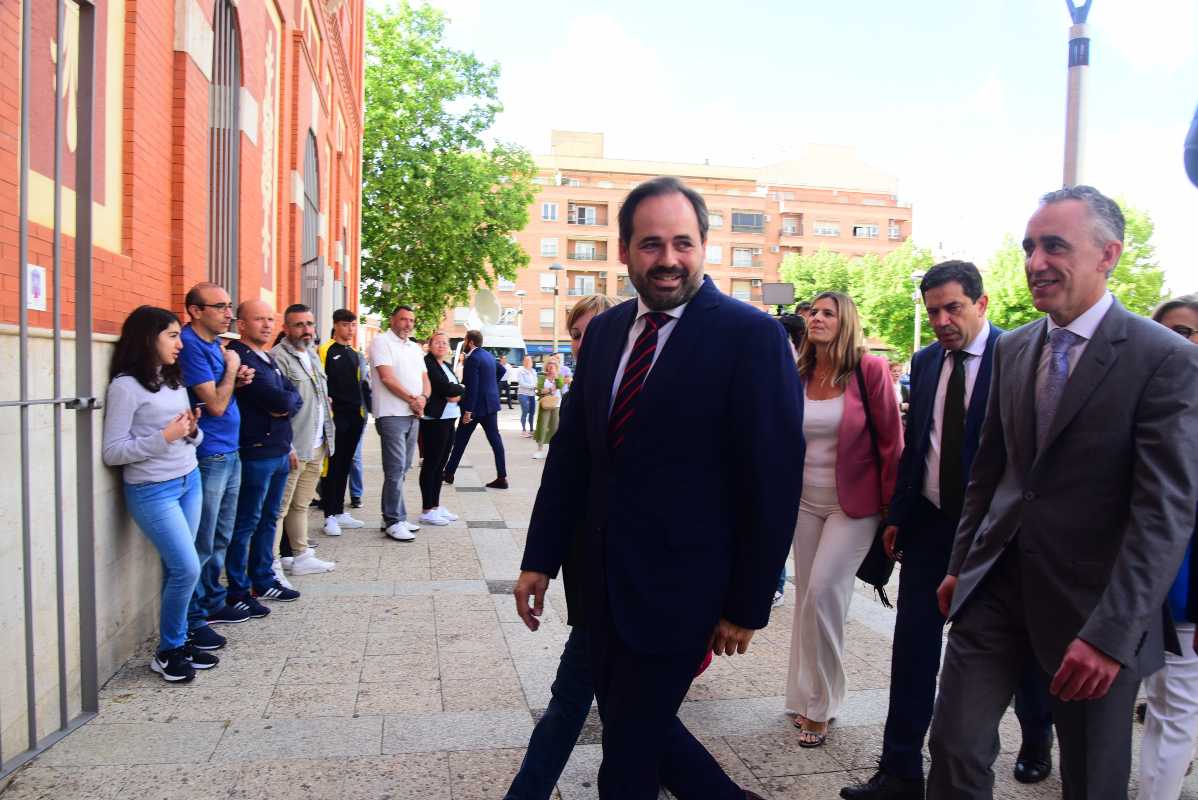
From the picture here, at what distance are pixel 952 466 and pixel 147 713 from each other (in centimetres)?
365

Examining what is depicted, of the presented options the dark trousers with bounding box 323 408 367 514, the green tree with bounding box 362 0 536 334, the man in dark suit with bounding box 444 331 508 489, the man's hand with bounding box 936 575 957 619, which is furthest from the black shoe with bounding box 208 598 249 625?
the green tree with bounding box 362 0 536 334

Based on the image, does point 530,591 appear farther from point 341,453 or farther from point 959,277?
point 341,453

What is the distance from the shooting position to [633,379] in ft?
8.25

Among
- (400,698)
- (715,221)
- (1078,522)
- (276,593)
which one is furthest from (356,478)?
(715,221)

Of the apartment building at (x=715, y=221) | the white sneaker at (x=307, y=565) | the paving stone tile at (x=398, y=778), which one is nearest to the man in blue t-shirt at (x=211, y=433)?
the white sneaker at (x=307, y=565)

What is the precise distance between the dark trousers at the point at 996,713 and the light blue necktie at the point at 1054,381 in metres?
0.35

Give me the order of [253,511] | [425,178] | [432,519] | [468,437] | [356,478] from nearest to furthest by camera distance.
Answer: [253,511]
[432,519]
[356,478]
[468,437]
[425,178]

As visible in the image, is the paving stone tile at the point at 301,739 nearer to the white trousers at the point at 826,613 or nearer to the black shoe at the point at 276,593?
the white trousers at the point at 826,613

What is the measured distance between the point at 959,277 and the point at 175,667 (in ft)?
13.4

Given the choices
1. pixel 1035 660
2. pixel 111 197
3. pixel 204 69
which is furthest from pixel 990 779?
pixel 204 69

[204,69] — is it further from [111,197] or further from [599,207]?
[599,207]

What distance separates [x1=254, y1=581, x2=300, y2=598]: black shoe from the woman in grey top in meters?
1.47

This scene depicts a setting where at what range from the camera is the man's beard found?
2.50m

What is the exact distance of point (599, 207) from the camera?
72312 millimetres
